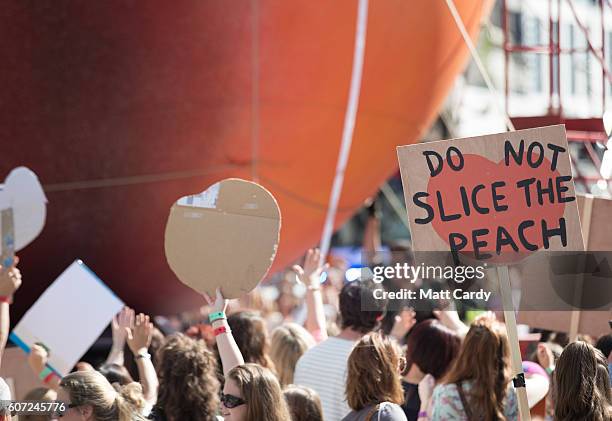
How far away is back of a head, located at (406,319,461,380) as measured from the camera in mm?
4043

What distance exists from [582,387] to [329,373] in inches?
43.3

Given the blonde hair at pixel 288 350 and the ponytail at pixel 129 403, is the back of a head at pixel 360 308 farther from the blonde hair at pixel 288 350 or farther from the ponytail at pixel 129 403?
the ponytail at pixel 129 403

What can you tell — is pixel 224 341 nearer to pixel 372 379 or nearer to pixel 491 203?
pixel 372 379

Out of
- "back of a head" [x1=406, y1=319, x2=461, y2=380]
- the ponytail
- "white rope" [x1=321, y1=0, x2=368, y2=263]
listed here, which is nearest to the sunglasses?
the ponytail

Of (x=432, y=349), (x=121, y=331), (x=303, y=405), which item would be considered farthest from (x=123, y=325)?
(x=432, y=349)

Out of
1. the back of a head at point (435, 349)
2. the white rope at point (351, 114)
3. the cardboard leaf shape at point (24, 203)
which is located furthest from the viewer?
the white rope at point (351, 114)

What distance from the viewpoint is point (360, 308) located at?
3.94m

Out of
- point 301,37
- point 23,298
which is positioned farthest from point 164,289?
point 301,37

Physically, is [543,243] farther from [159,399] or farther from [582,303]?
[159,399]

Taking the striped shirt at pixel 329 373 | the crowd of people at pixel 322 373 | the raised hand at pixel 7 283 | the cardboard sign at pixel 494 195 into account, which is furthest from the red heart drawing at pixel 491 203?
the raised hand at pixel 7 283

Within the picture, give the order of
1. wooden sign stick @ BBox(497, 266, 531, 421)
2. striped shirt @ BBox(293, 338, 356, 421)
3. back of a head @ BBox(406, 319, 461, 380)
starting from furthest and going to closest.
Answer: back of a head @ BBox(406, 319, 461, 380)
striped shirt @ BBox(293, 338, 356, 421)
wooden sign stick @ BBox(497, 266, 531, 421)

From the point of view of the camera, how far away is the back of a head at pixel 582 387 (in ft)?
9.79

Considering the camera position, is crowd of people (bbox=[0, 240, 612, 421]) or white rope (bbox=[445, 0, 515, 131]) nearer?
crowd of people (bbox=[0, 240, 612, 421])

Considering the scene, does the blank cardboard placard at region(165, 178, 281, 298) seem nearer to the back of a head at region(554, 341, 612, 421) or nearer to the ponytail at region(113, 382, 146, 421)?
the ponytail at region(113, 382, 146, 421)
